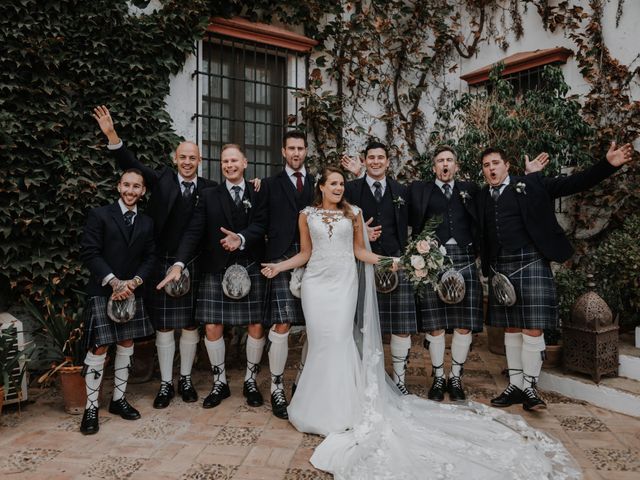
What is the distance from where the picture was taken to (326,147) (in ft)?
19.8

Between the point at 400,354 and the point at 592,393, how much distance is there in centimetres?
142

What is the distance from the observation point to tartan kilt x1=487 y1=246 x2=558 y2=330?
144 inches

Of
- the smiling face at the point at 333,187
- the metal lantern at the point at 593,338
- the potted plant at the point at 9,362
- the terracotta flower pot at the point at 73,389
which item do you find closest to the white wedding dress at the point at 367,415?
the smiling face at the point at 333,187

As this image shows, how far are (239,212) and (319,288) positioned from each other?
Answer: 829 mm

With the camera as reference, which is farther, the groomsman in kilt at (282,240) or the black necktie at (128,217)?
the groomsman in kilt at (282,240)

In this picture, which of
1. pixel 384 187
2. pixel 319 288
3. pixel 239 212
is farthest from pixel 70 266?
pixel 384 187

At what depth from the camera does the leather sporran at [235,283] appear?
3.60 metres

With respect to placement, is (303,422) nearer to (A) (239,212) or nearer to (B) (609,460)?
(A) (239,212)

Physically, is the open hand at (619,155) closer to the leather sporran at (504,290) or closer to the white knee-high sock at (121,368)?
the leather sporran at (504,290)

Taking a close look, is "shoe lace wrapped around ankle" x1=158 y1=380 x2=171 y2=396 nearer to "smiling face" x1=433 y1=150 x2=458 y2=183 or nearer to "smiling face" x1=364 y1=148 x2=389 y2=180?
"smiling face" x1=364 y1=148 x2=389 y2=180

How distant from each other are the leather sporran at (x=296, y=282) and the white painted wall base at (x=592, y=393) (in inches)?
85.1

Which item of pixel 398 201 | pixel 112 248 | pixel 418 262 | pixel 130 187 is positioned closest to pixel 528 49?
pixel 398 201

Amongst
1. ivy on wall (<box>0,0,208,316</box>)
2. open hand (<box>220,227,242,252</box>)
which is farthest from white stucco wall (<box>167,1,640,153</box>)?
open hand (<box>220,227,242,252</box>)

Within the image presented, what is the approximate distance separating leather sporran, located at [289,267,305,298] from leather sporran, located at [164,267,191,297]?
0.73m
